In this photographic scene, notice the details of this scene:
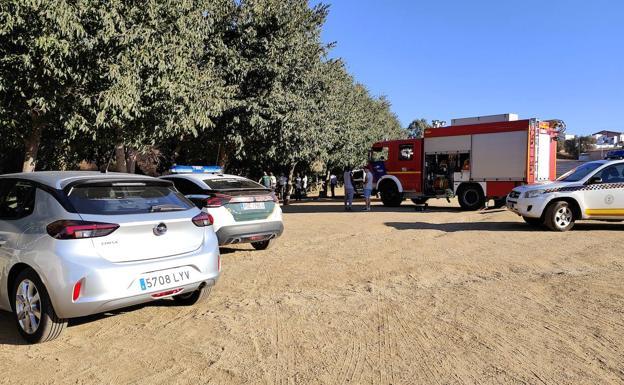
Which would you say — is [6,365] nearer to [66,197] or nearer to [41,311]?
[41,311]

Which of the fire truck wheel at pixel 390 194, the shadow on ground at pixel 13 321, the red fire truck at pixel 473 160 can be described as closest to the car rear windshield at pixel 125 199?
the shadow on ground at pixel 13 321

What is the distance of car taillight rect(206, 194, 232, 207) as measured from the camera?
7.98 meters

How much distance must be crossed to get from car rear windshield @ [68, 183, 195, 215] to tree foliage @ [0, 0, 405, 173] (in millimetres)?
5434

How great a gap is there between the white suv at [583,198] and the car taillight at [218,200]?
7.54 metres

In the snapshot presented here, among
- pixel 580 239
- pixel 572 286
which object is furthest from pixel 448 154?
pixel 572 286

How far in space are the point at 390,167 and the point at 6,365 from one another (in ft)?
60.5

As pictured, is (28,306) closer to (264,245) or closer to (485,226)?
(264,245)

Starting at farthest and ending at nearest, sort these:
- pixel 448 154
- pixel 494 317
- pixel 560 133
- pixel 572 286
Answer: pixel 448 154 → pixel 560 133 → pixel 572 286 → pixel 494 317

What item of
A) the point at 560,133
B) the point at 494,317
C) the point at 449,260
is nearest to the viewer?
the point at 494,317

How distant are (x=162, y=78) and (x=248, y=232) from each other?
17.3ft

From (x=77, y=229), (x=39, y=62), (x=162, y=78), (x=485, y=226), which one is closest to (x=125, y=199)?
(x=77, y=229)

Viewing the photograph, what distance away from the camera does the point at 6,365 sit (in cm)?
399

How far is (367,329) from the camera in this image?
15.6 feet

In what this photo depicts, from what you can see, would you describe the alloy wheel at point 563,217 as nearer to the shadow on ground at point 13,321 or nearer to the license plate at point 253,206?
the license plate at point 253,206
